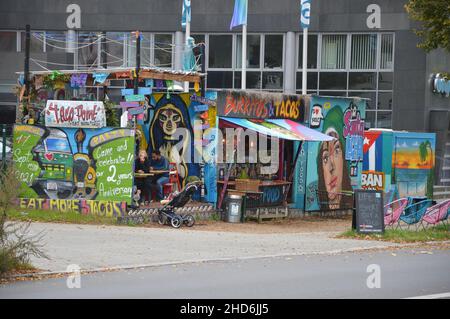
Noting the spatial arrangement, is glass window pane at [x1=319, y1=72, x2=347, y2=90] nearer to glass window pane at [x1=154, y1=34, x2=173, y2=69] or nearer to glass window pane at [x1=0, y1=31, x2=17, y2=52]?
glass window pane at [x1=154, y1=34, x2=173, y2=69]

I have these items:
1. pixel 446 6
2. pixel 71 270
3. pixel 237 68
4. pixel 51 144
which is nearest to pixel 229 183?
pixel 51 144

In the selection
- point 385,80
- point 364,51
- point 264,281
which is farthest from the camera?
point 364,51

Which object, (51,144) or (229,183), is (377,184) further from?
(51,144)

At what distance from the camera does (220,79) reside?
121 ft

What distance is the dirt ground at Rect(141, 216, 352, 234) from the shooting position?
18.6 meters

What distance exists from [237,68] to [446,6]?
61.4 ft

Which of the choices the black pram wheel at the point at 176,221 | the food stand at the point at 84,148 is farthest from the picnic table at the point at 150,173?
the black pram wheel at the point at 176,221

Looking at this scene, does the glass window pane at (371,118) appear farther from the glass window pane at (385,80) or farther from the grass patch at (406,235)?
the grass patch at (406,235)

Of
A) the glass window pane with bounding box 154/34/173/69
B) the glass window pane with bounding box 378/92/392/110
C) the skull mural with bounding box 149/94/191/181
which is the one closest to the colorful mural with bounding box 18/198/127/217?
the skull mural with bounding box 149/94/191/181

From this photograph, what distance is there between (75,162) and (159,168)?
2674mm

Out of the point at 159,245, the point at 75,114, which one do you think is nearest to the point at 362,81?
the point at 75,114

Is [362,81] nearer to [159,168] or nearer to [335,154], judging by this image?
[335,154]

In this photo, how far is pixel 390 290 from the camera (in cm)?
1058
